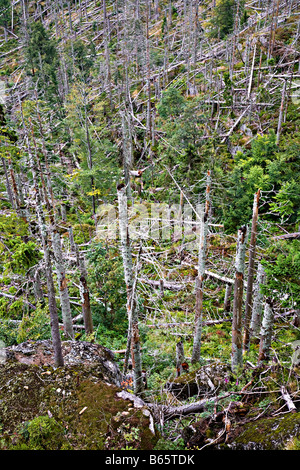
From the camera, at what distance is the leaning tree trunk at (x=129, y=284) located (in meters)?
6.12

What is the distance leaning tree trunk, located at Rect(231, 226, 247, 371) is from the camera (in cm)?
777

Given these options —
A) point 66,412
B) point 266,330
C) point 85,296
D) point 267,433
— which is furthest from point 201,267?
point 66,412

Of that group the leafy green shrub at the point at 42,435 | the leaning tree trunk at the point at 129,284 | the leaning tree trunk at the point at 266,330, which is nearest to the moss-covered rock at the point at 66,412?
the leafy green shrub at the point at 42,435

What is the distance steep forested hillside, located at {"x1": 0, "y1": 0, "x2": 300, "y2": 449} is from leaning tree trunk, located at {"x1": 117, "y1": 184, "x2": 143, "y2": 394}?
3 cm

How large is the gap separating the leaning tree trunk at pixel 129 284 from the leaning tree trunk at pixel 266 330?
3.27 m

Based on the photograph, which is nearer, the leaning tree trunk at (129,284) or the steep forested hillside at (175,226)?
the leaning tree trunk at (129,284)

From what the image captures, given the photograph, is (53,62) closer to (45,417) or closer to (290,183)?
(290,183)

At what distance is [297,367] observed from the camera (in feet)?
21.8

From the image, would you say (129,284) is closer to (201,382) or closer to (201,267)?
(201,267)

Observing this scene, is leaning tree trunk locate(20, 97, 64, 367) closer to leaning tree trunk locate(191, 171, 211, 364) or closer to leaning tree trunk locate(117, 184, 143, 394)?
leaning tree trunk locate(117, 184, 143, 394)

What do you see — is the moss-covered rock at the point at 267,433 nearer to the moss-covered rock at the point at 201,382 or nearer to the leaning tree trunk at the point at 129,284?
the moss-covered rock at the point at 201,382

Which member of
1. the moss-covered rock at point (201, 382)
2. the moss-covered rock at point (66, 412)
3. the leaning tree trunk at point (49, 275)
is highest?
the leaning tree trunk at point (49, 275)
